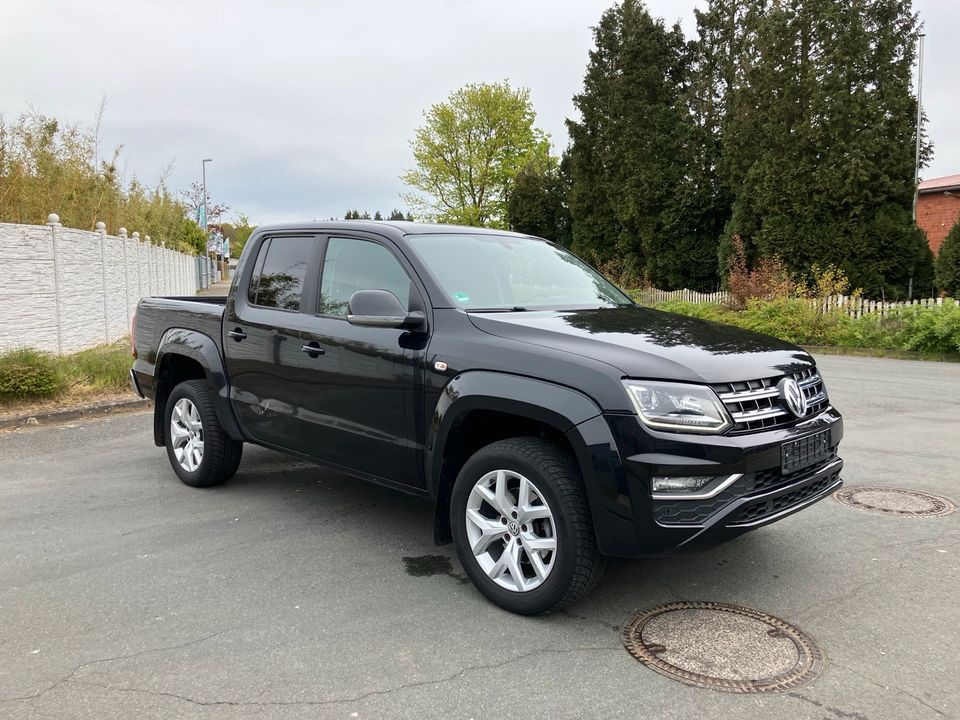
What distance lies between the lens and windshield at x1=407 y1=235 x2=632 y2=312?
430 cm

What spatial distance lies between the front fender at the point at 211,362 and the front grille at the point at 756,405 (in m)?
3.43

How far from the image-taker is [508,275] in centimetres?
470

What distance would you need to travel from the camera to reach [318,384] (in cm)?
457

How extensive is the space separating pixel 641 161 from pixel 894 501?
26729mm

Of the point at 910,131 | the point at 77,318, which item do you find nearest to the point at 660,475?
the point at 77,318

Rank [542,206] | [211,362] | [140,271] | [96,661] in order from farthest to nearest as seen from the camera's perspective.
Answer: [542,206] < [140,271] < [211,362] < [96,661]

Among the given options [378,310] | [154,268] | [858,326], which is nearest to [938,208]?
[858,326]

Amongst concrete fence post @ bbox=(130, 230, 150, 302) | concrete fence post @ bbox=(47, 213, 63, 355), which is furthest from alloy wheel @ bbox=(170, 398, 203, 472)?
concrete fence post @ bbox=(130, 230, 150, 302)

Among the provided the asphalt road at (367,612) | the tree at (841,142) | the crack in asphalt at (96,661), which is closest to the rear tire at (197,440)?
the asphalt road at (367,612)

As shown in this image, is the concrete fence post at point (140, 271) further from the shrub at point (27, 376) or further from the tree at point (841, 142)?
the tree at point (841, 142)

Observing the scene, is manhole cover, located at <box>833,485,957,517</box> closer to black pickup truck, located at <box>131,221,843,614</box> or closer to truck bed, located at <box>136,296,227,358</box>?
black pickup truck, located at <box>131,221,843,614</box>

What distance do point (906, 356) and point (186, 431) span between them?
14.2 metres

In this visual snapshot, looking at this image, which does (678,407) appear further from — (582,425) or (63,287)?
(63,287)

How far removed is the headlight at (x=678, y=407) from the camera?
3201mm
